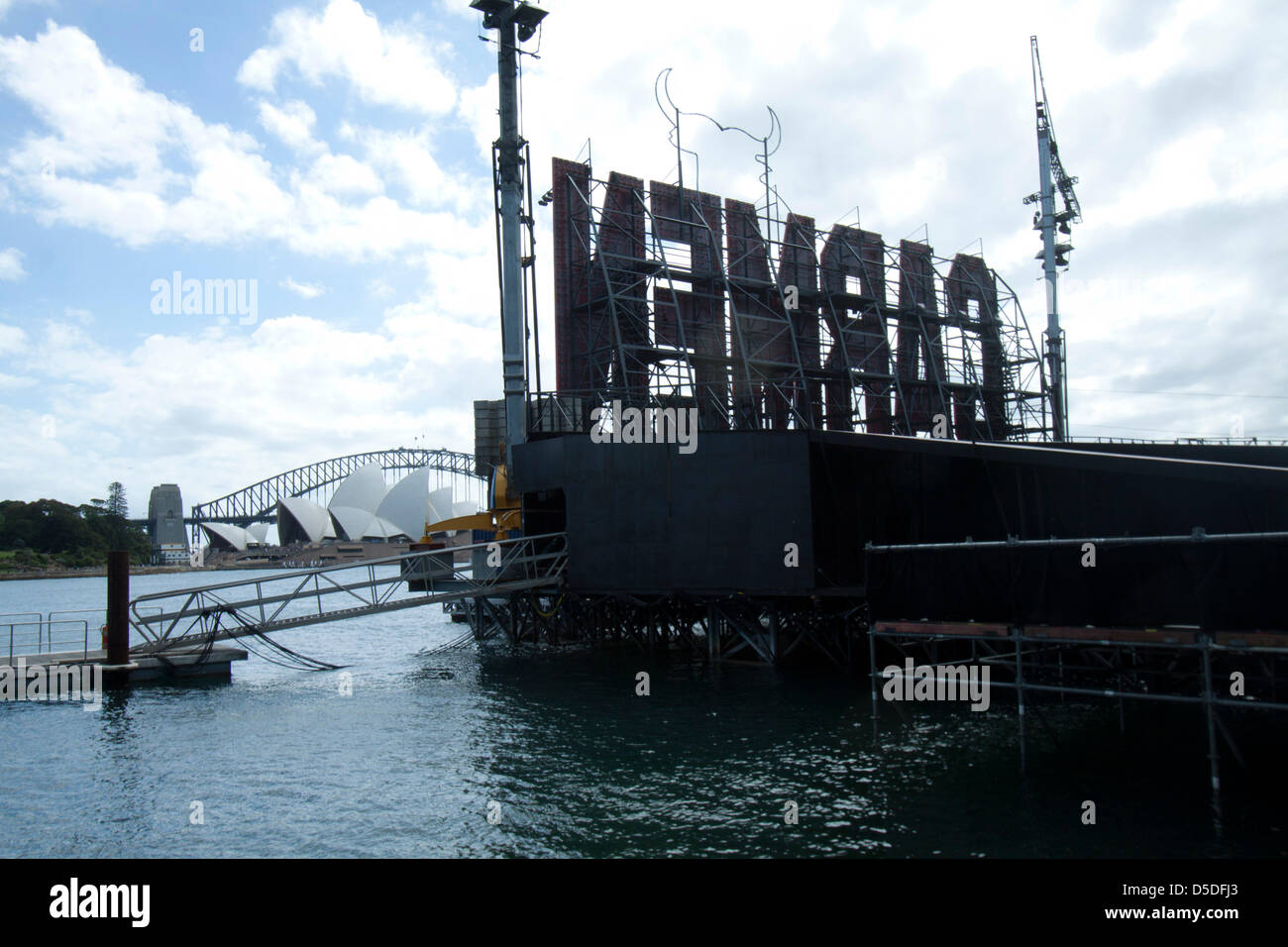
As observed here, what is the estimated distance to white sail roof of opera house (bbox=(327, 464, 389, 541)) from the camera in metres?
171

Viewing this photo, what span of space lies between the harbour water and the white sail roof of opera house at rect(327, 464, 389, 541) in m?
149

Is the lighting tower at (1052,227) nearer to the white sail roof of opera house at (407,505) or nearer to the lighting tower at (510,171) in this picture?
the lighting tower at (510,171)

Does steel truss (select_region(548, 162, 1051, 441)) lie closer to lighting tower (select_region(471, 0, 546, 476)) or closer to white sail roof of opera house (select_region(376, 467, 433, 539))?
lighting tower (select_region(471, 0, 546, 476))

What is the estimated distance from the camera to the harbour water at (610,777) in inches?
527

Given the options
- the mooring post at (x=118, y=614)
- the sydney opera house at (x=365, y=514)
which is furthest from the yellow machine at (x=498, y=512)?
the sydney opera house at (x=365, y=514)

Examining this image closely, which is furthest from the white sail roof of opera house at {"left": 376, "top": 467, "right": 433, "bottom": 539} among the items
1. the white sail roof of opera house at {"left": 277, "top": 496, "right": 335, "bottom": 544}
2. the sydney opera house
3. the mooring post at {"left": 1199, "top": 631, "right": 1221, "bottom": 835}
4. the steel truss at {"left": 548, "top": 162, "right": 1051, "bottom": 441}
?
the mooring post at {"left": 1199, "top": 631, "right": 1221, "bottom": 835}

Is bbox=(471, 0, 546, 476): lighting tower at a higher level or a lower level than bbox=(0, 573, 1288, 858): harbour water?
higher

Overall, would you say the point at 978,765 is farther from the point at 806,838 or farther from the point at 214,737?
the point at 214,737

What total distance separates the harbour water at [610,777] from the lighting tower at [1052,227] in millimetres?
51628

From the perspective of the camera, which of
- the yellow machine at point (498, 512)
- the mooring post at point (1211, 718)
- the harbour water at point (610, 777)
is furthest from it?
the yellow machine at point (498, 512)

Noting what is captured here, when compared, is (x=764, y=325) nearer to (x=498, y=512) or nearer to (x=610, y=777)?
(x=498, y=512)

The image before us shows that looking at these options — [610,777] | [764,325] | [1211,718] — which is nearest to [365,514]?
[764,325]
